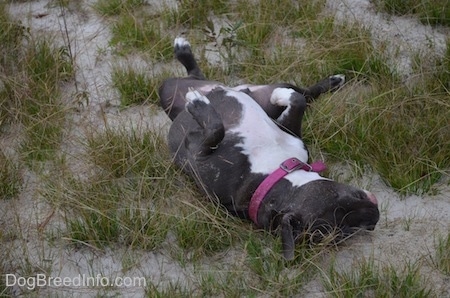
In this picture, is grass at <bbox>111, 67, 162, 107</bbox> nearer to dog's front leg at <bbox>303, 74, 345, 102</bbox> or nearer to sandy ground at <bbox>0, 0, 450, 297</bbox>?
sandy ground at <bbox>0, 0, 450, 297</bbox>

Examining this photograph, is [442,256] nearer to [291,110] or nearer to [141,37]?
[291,110]

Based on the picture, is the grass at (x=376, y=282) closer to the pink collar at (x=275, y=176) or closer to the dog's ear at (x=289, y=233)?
the dog's ear at (x=289, y=233)

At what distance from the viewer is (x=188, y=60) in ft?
16.4

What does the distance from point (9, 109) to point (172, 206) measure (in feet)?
4.30

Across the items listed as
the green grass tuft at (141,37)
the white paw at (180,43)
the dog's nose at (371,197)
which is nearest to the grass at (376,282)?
the dog's nose at (371,197)

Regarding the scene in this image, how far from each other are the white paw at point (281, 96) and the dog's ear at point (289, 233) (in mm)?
814

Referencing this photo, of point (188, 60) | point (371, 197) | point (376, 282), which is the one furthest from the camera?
point (188, 60)

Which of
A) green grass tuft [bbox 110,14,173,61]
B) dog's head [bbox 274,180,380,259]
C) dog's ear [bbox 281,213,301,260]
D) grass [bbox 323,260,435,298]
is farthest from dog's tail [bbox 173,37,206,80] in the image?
grass [bbox 323,260,435,298]

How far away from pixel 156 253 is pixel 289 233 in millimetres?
667

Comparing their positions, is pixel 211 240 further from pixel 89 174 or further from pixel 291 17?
pixel 291 17

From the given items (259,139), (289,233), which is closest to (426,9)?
(259,139)

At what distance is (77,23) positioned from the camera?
18.6ft

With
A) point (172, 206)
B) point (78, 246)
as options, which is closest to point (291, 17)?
point (172, 206)

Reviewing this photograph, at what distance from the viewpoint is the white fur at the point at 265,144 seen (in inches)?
160
